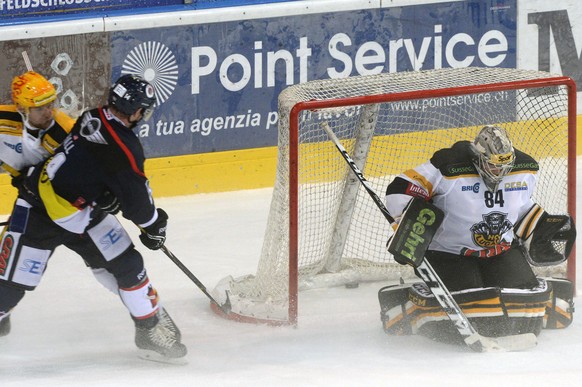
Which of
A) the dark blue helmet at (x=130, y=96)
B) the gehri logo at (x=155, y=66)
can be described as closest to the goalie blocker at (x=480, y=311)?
the dark blue helmet at (x=130, y=96)

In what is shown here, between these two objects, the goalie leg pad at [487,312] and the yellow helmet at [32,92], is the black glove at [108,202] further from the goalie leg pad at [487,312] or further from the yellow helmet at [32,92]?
the goalie leg pad at [487,312]

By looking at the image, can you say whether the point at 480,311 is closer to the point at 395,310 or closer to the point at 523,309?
the point at 523,309

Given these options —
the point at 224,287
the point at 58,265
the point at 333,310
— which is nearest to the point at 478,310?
the point at 333,310

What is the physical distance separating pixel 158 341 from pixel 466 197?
1305 mm

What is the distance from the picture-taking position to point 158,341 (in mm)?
5105

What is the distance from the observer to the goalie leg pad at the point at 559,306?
5.38 meters

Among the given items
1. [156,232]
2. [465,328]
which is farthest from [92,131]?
[465,328]

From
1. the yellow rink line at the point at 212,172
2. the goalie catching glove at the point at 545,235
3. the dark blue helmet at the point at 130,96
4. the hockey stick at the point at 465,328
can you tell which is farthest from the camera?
the yellow rink line at the point at 212,172

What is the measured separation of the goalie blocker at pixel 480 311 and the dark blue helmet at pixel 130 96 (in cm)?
132

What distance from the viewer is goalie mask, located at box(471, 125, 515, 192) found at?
16.9 ft

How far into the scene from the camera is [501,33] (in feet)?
25.0

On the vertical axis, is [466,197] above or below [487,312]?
above

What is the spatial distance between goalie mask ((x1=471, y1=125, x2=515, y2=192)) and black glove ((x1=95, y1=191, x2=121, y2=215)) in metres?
1.40

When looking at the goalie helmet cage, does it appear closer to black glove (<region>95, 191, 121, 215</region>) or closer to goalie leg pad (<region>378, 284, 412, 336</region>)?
goalie leg pad (<region>378, 284, 412, 336</region>)
